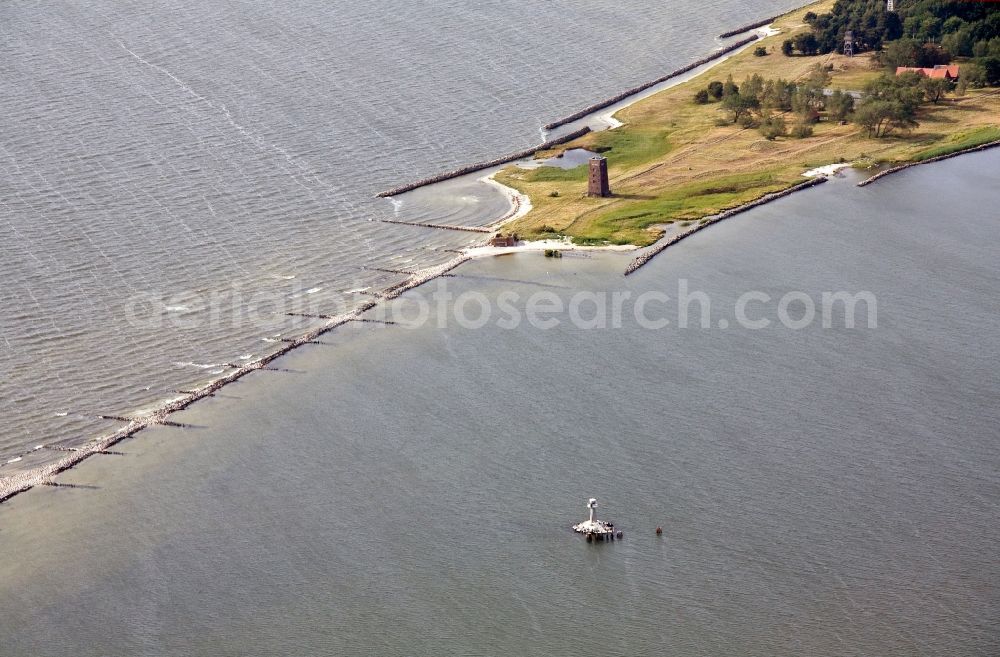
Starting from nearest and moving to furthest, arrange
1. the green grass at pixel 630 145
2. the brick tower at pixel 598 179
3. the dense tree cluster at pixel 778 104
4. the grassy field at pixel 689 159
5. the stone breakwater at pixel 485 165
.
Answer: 1. the grassy field at pixel 689 159
2. the brick tower at pixel 598 179
3. the stone breakwater at pixel 485 165
4. the green grass at pixel 630 145
5. the dense tree cluster at pixel 778 104

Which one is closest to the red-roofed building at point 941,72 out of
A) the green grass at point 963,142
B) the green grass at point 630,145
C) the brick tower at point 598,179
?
the green grass at point 963,142

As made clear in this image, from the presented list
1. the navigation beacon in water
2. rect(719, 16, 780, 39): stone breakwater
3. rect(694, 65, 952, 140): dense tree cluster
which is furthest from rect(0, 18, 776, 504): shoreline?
rect(719, 16, 780, 39): stone breakwater

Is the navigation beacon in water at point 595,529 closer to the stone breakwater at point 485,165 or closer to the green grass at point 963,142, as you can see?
the stone breakwater at point 485,165

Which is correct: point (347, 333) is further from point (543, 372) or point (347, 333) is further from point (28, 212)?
point (28, 212)

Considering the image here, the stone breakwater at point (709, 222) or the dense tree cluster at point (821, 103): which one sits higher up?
the dense tree cluster at point (821, 103)

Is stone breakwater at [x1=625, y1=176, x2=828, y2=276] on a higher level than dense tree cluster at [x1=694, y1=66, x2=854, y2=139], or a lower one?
lower

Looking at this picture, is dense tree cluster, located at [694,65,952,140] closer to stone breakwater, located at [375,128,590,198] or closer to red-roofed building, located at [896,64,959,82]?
red-roofed building, located at [896,64,959,82]

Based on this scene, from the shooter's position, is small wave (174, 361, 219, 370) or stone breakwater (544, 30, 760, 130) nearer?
small wave (174, 361, 219, 370)
